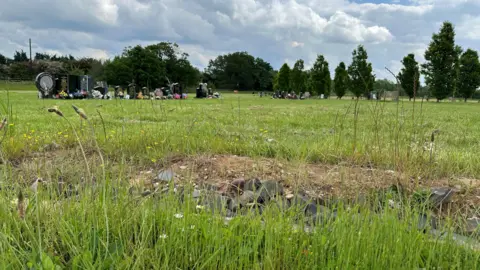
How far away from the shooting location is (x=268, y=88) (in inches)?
3873

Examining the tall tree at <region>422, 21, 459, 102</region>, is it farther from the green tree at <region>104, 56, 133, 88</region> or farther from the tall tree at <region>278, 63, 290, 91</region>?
the green tree at <region>104, 56, 133, 88</region>

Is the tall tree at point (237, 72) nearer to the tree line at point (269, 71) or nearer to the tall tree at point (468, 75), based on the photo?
the tree line at point (269, 71)

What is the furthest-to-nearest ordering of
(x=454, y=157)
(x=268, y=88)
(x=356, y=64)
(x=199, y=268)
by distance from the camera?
(x=268, y=88), (x=356, y=64), (x=454, y=157), (x=199, y=268)

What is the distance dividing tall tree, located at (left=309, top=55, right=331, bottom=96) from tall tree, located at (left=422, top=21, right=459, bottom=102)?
1586cm

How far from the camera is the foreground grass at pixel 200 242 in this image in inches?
53.9

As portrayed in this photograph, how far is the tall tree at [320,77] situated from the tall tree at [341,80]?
194 cm

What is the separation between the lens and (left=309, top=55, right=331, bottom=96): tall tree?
5047 centimetres

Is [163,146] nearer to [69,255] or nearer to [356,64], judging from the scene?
[69,255]

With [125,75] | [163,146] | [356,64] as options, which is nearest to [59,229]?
[163,146]

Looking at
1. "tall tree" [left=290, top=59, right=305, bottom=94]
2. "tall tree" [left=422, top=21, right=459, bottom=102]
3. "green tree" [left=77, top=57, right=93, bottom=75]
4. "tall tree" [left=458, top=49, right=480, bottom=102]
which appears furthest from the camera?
→ "green tree" [left=77, top=57, right=93, bottom=75]

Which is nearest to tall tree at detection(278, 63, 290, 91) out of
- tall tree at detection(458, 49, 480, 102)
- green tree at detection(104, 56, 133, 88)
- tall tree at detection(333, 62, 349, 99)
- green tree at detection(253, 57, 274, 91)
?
tall tree at detection(333, 62, 349, 99)

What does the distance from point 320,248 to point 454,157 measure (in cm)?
277

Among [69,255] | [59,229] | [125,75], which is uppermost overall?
[125,75]

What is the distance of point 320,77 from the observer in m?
51.4
